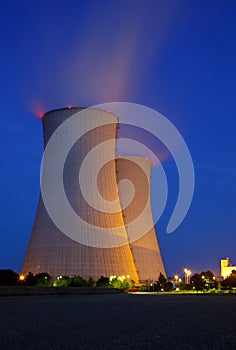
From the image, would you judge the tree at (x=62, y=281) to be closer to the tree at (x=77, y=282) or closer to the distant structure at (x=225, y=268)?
the tree at (x=77, y=282)

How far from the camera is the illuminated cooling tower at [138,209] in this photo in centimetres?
3703

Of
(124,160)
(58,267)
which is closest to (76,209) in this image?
(58,267)

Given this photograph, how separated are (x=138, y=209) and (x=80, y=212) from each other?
8795 mm

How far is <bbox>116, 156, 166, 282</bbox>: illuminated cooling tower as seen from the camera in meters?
37.0

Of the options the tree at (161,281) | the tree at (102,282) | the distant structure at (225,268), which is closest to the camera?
the tree at (102,282)

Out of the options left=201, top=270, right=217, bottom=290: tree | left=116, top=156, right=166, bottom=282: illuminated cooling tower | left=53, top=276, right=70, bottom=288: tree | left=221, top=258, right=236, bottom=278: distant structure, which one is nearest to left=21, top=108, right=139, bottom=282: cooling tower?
left=53, top=276, right=70, bottom=288: tree

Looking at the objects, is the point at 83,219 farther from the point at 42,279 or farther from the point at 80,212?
the point at 42,279

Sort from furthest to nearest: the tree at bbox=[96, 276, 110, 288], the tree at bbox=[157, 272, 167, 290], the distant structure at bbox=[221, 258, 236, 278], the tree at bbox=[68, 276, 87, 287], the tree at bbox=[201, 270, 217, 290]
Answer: the distant structure at bbox=[221, 258, 236, 278] → the tree at bbox=[201, 270, 217, 290] → the tree at bbox=[157, 272, 167, 290] → the tree at bbox=[96, 276, 110, 288] → the tree at bbox=[68, 276, 87, 287]

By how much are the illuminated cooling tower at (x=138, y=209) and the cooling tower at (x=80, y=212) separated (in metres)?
5.39

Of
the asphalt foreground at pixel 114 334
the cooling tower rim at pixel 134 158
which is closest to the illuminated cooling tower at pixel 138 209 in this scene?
the cooling tower rim at pixel 134 158

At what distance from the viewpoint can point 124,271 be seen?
106 ft

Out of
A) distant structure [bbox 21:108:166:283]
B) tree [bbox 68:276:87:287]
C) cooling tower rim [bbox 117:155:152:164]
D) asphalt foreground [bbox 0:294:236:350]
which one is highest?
cooling tower rim [bbox 117:155:152:164]

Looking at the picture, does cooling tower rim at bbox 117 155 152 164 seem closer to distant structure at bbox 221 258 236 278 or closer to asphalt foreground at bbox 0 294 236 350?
asphalt foreground at bbox 0 294 236 350

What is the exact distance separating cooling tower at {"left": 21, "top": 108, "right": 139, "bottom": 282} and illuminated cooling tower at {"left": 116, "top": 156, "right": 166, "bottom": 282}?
5.39 meters
